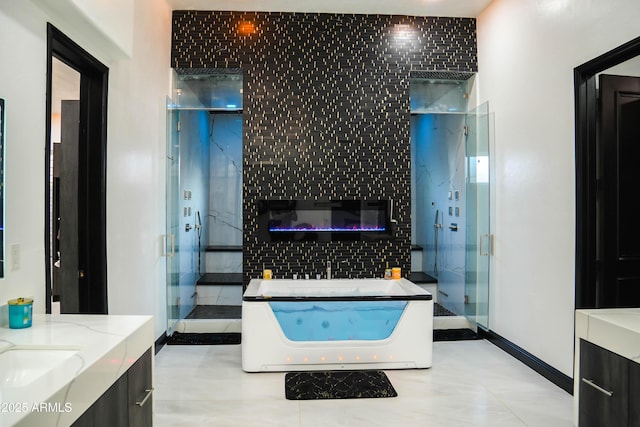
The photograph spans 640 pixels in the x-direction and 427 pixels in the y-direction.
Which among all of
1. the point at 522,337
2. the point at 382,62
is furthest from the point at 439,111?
the point at 522,337

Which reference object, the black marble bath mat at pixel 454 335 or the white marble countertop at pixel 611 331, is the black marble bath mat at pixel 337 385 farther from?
the white marble countertop at pixel 611 331

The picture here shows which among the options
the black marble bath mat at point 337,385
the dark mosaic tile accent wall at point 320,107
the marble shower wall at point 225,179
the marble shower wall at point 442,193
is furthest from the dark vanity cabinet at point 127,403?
the marble shower wall at point 225,179

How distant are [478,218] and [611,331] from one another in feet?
8.27

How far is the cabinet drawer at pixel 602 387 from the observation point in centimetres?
185

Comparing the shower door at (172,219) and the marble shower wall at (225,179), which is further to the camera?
the marble shower wall at (225,179)

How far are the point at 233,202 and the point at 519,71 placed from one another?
156 inches

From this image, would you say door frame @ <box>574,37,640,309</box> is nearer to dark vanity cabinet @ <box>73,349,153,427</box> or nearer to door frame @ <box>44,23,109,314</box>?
dark vanity cabinet @ <box>73,349,153,427</box>

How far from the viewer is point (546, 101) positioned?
10.9 feet

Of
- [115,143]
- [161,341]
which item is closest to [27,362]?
[115,143]

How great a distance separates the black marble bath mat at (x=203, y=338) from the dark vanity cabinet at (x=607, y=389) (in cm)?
289

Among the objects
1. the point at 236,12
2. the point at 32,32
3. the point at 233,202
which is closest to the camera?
the point at 32,32

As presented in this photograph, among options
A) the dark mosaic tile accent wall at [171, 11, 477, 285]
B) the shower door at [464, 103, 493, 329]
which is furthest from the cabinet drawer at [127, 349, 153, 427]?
the shower door at [464, 103, 493, 329]

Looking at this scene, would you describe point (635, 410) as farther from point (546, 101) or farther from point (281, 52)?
point (281, 52)

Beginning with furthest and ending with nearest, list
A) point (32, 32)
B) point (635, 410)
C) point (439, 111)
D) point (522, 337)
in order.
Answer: point (439, 111)
point (522, 337)
point (32, 32)
point (635, 410)
